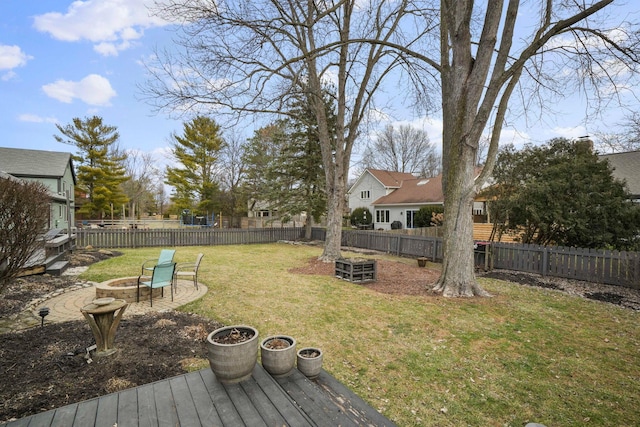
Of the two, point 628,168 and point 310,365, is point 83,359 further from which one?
point 628,168

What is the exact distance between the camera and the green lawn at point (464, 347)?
3.10 m

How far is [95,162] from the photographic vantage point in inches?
1133

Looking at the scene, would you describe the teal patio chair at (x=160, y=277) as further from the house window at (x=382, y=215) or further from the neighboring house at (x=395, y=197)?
the house window at (x=382, y=215)

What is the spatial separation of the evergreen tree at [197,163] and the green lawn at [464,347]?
77.1 ft

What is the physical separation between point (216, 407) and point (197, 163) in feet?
100

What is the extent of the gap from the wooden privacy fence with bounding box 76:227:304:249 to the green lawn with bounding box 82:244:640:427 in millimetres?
9997

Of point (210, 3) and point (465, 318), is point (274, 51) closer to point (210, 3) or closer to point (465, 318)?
point (210, 3)

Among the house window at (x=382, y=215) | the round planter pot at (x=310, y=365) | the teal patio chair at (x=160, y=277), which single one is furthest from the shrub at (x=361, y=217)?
the round planter pot at (x=310, y=365)

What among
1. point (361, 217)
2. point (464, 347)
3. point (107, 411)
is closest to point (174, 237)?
point (107, 411)

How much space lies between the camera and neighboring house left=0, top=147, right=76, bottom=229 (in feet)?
69.6

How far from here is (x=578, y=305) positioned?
267 inches

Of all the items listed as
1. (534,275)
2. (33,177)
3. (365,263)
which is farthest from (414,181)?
(33,177)

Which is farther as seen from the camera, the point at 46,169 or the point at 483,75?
the point at 46,169

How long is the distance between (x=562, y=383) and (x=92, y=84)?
24.3 m
